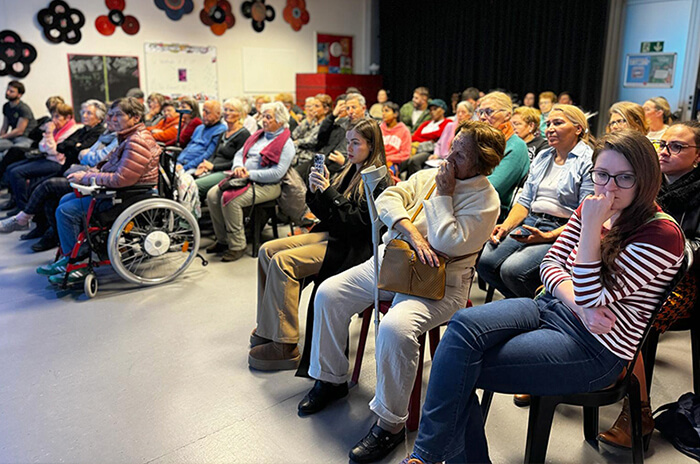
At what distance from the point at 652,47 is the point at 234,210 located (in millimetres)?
5312

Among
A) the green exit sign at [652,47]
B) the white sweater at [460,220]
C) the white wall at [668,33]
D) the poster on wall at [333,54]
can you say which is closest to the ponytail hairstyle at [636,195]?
the white sweater at [460,220]

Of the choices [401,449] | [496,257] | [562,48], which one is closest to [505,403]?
[401,449]

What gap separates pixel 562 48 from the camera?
7.39 metres

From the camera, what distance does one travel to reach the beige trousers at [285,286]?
2404mm

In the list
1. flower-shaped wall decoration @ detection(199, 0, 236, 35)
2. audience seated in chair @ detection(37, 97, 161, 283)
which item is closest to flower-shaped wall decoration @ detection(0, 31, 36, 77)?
flower-shaped wall decoration @ detection(199, 0, 236, 35)

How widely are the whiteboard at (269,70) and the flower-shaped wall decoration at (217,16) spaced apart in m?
0.46

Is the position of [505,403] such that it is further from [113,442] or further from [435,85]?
[435,85]

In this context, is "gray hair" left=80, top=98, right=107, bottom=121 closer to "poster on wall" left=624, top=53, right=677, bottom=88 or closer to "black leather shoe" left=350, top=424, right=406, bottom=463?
"black leather shoe" left=350, top=424, right=406, bottom=463

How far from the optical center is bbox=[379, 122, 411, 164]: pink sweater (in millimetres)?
4961

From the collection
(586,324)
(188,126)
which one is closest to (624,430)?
(586,324)

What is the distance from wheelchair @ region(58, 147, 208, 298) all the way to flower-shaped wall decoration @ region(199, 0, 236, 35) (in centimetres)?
547

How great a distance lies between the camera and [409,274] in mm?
1891

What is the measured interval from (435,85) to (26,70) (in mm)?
6033

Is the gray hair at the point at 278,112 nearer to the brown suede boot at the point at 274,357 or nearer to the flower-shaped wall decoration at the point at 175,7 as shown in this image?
the brown suede boot at the point at 274,357
